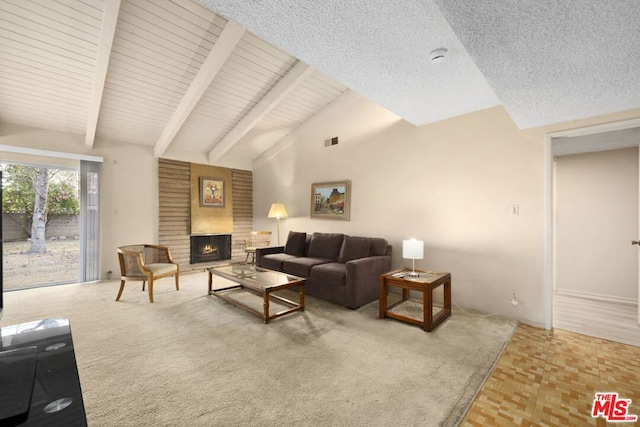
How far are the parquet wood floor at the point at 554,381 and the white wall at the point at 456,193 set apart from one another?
24.2 inches

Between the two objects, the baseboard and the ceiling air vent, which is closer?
the baseboard

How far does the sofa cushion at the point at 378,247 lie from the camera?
13.6 feet

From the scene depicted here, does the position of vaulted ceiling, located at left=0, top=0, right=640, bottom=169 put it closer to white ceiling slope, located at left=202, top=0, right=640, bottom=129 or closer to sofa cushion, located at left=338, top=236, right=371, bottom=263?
white ceiling slope, located at left=202, top=0, right=640, bottom=129

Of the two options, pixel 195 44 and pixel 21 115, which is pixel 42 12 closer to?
pixel 195 44

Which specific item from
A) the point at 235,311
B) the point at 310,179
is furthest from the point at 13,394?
the point at 310,179

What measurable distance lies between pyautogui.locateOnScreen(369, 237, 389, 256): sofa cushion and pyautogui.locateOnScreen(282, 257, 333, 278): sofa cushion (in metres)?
0.76

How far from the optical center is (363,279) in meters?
3.62

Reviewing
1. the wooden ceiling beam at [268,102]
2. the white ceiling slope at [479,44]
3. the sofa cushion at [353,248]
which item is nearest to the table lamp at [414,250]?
the sofa cushion at [353,248]

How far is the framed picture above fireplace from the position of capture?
20.4ft

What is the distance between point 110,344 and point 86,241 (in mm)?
3132

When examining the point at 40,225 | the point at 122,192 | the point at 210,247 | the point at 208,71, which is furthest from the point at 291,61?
the point at 40,225

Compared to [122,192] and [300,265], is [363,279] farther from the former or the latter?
[122,192]

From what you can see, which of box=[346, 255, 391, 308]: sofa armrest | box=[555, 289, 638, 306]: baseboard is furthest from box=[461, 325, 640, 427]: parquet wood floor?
box=[555, 289, 638, 306]: baseboard

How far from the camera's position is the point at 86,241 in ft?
15.9
